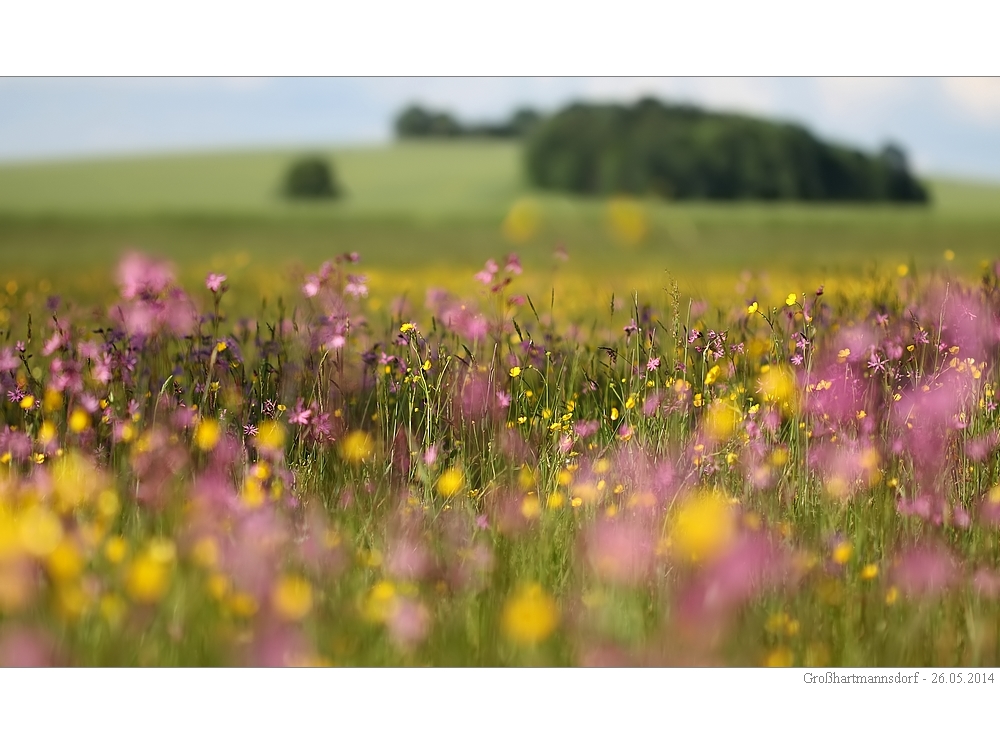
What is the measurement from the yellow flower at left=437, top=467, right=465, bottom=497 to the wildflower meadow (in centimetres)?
2

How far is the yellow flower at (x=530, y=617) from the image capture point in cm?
191

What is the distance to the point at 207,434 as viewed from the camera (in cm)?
298

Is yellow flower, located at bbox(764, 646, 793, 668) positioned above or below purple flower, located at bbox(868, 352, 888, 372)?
below

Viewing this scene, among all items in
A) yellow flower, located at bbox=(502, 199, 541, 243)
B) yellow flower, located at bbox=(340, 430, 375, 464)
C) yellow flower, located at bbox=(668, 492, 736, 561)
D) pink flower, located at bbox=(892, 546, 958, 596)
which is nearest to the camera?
yellow flower, located at bbox=(668, 492, 736, 561)

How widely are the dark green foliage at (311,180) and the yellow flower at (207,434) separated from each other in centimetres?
443

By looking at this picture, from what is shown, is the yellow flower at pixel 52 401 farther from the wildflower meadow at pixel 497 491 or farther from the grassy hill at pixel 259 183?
the grassy hill at pixel 259 183

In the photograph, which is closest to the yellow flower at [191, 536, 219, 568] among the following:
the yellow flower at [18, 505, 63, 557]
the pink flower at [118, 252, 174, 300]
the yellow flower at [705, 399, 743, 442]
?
the yellow flower at [18, 505, 63, 557]

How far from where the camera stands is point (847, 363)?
11.5 feet

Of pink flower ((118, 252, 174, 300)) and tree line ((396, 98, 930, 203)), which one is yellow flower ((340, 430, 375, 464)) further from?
tree line ((396, 98, 930, 203))

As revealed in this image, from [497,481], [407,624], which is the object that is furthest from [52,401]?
[407,624]

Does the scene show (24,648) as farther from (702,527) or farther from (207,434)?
(702,527)

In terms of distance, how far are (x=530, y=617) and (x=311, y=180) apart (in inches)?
290

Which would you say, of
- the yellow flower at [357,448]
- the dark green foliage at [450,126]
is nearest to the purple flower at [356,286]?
the yellow flower at [357,448]

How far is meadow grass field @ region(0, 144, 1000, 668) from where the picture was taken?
2.18 metres
